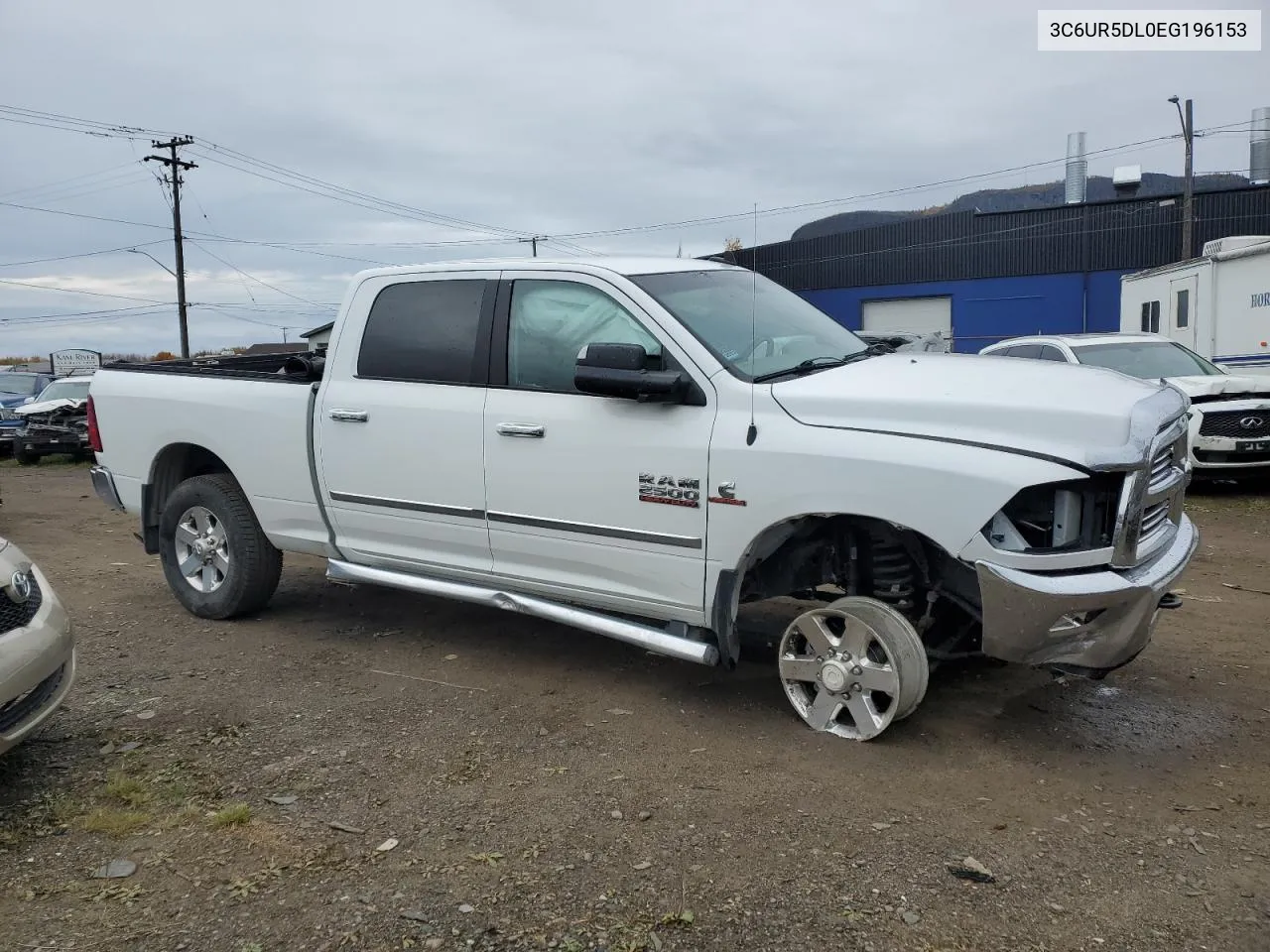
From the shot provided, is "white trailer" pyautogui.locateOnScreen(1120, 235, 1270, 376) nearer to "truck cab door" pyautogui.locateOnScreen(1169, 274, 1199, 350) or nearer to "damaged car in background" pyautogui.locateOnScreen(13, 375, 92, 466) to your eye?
"truck cab door" pyautogui.locateOnScreen(1169, 274, 1199, 350)

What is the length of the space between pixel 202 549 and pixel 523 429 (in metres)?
2.62

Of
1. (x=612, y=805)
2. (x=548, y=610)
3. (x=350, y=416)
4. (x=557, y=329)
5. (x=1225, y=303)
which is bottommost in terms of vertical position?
(x=612, y=805)

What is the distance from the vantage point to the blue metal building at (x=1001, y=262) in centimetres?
3344

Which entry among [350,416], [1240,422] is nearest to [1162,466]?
[350,416]

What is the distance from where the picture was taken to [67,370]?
3069cm

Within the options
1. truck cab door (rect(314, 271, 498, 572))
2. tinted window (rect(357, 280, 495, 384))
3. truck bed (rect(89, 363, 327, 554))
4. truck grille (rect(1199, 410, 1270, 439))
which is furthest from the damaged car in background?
truck grille (rect(1199, 410, 1270, 439))

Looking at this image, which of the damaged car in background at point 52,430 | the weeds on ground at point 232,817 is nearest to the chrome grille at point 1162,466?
the weeds on ground at point 232,817

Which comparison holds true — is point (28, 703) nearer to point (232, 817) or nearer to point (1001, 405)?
point (232, 817)

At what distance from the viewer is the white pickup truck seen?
12.1 feet

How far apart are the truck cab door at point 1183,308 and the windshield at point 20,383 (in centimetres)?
2123

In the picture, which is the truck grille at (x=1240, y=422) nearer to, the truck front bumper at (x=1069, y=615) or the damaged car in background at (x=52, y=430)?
the truck front bumper at (x=1069, y=615)

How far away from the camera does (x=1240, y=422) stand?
10.3m

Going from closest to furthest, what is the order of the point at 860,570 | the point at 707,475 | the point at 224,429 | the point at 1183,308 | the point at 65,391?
the point at 707,475
the point at 860,570
the point at 224,429
the point at 1183,308
the point at 65,391

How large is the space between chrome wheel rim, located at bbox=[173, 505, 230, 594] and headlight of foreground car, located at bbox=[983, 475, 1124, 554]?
4.35m
